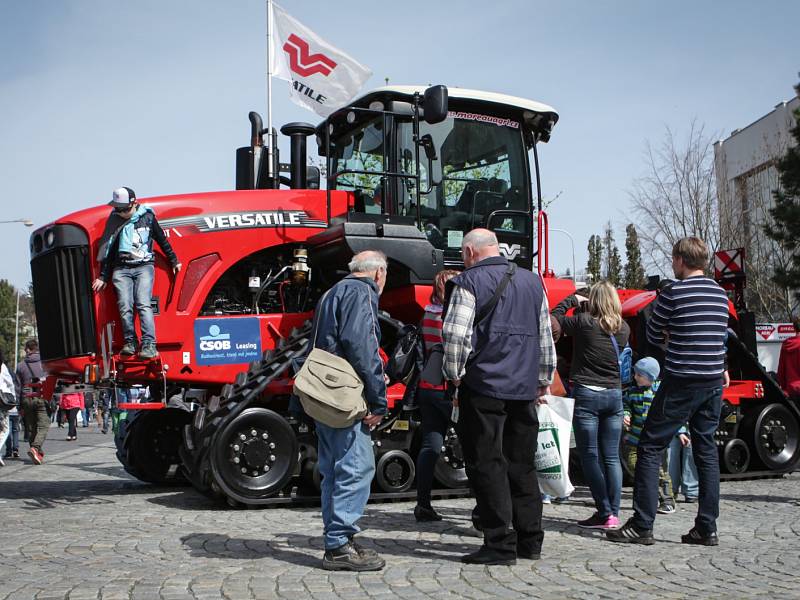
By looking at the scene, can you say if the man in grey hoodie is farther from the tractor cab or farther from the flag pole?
the tractor cab

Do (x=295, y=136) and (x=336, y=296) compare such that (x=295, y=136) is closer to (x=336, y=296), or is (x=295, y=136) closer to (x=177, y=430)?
(x=177, y=430)

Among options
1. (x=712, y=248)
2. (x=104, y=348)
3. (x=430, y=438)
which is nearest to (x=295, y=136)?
(x=104, y=348)

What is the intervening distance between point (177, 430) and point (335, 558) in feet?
17.7

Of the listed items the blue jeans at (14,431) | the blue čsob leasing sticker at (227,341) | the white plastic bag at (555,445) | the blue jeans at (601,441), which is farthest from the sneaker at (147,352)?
the blue jeans at (14,431)

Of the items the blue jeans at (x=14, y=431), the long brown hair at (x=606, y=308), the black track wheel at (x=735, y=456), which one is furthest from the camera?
the blue jeans at (x=14, y=431)

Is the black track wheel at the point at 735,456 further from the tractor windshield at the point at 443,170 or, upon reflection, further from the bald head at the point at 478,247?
the bald head at the point at 478,247

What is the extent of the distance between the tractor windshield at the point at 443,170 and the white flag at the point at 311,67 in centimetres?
160

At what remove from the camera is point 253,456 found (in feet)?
25.2

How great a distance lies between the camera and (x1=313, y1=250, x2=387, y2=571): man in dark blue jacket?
5.22 meters

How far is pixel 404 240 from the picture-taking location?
838 centimetres

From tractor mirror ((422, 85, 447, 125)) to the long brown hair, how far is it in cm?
198

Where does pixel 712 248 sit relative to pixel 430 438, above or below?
above

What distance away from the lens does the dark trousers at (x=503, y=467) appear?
5297mm

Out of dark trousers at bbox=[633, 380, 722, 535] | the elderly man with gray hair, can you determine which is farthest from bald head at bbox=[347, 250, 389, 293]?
dark trousers at bbox=[633, 380, 722, 535]
